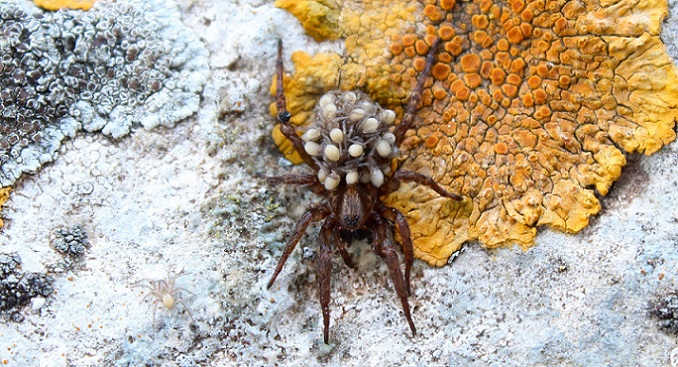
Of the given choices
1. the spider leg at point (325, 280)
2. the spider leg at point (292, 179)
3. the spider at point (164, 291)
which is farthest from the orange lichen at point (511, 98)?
the spider at point (164, 291)

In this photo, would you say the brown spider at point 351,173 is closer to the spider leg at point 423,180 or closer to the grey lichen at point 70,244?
the spider leg at point 423,180

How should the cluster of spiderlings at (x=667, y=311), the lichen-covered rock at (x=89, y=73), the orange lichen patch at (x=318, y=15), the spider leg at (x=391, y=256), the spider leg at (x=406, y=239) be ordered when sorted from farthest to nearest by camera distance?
1. the orange lichen patch at (x=318, y=15)
2. the lichen-covered rock at (x=89, y=73)
3. the spider leg at (x=406, y=239)
4. the spider leg at (x=391, y=256)
5. the cluster of spiderlings at (x=667, y=311)

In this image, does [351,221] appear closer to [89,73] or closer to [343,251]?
[343,251]

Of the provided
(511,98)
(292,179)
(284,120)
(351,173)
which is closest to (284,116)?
(284,120)

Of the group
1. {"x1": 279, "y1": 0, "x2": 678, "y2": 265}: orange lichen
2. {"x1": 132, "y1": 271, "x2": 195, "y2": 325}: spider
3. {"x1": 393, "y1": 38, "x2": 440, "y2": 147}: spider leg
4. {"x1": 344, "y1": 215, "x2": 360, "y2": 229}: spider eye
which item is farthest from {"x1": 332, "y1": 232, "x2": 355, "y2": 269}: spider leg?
{"x1": 132, "y1": 271, "x2": 195, "y2": 325}: spider

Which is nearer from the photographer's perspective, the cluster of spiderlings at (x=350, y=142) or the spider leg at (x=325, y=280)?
the spider leg at (x=325, y=280)

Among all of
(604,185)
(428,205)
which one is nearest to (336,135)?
(428,205)

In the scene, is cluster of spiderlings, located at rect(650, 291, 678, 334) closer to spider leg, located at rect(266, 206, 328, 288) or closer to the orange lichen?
the orange lichen
